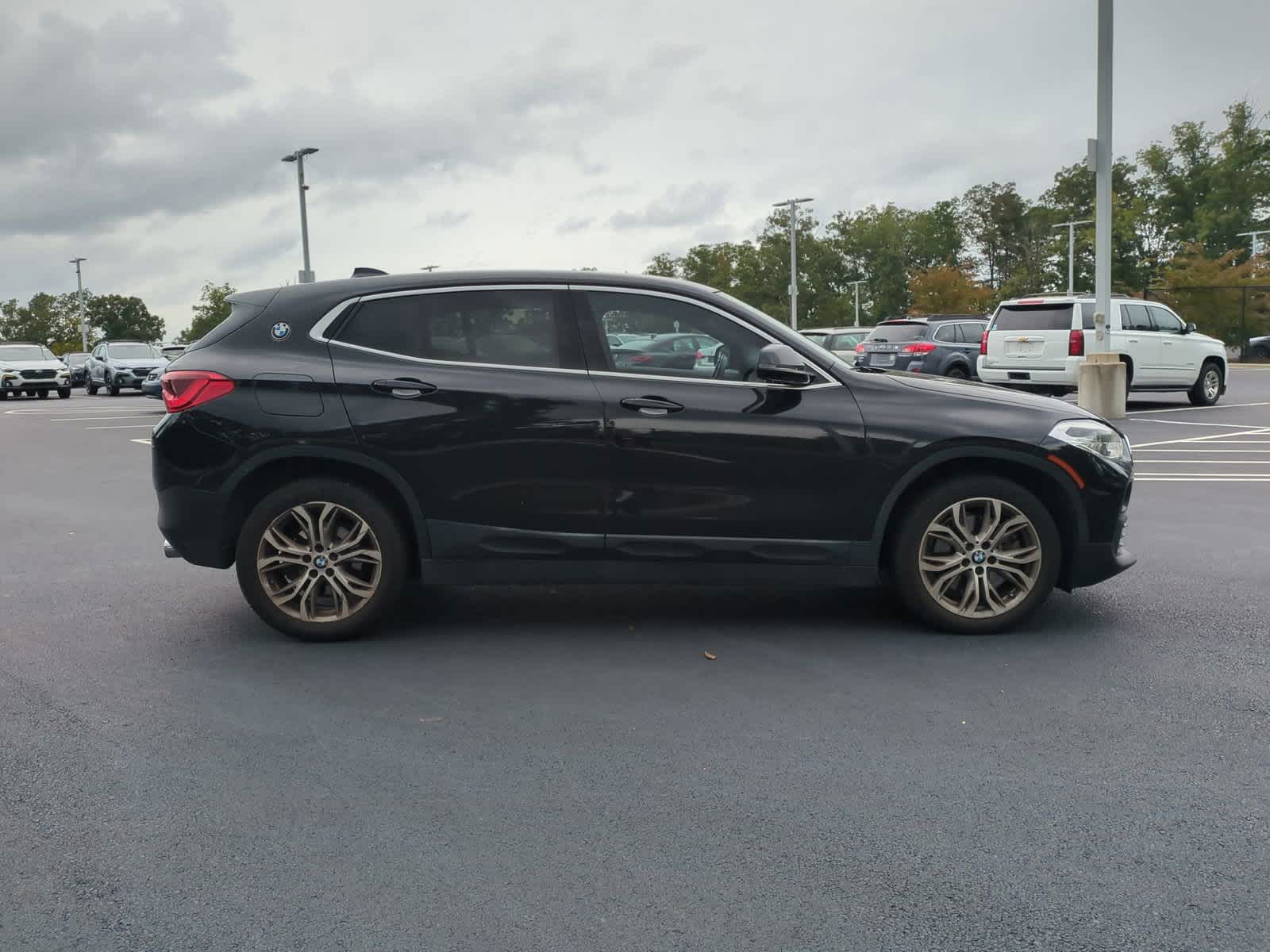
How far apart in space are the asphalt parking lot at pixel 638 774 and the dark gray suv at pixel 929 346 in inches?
694

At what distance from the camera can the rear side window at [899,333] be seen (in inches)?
979

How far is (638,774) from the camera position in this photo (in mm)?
4039

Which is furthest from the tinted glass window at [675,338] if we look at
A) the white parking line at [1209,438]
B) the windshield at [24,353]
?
the windshield at [24,353]

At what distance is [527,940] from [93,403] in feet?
115

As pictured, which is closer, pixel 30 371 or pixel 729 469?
pixel 729 469

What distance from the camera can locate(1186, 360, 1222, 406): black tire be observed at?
21.8 metres

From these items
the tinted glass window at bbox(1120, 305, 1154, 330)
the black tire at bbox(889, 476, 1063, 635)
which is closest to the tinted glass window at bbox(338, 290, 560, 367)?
the black tire at bbox(889, 476, 1063, 635)

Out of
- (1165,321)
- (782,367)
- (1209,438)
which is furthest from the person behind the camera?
(1165,321)

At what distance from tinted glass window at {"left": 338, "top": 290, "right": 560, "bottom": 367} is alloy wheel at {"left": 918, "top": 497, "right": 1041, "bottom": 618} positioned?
202cm

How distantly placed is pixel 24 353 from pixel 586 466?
41043 millimetres

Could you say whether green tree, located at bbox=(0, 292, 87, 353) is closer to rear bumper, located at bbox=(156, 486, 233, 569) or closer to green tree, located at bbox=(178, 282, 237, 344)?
green tree, located at bbox=(178, 282, 237, 344)

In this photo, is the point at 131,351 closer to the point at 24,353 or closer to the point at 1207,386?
the point at 24,353

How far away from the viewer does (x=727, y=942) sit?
9.59 ft

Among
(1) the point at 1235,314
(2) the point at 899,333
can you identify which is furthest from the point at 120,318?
(2) the point at 899,333
